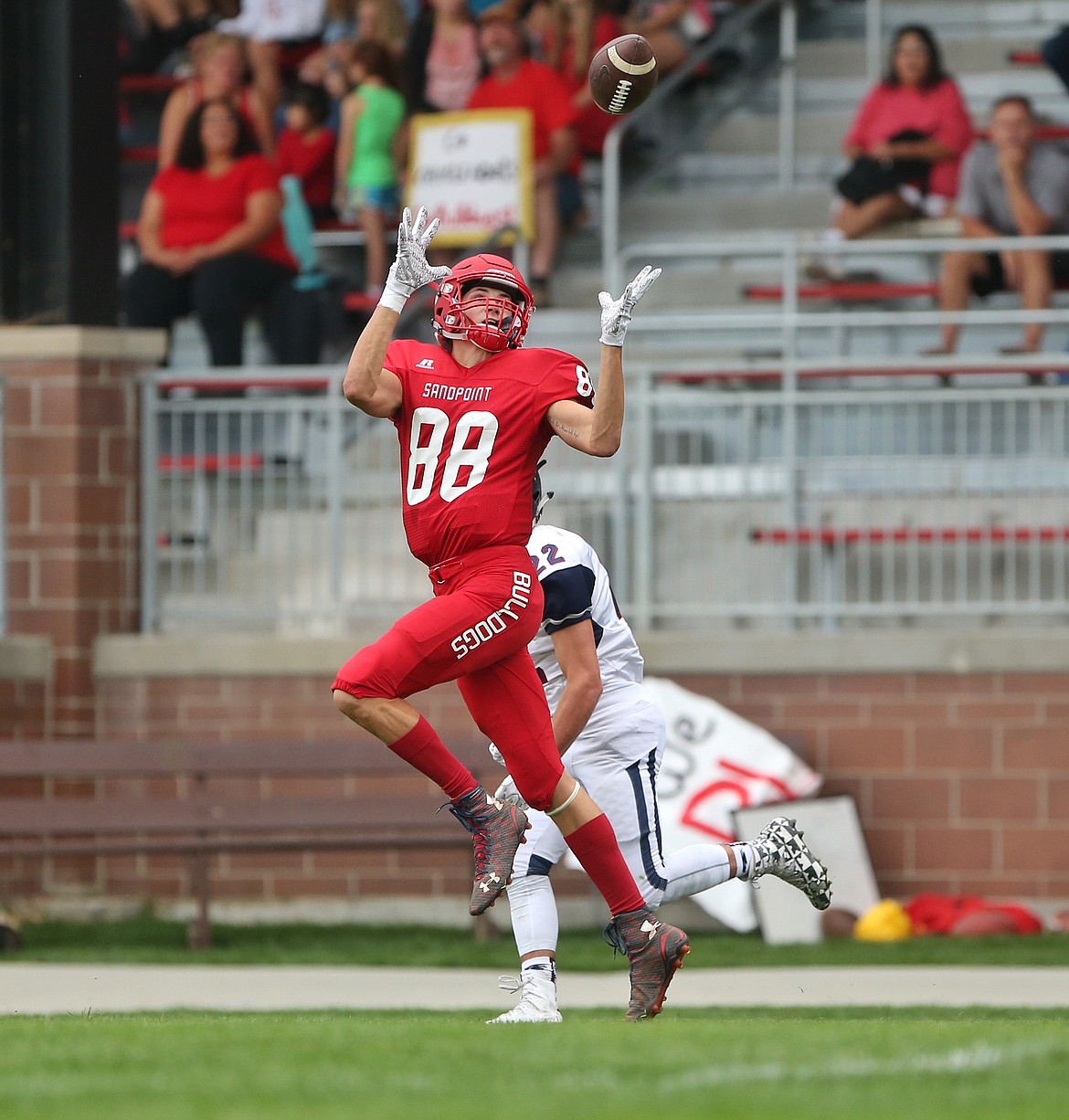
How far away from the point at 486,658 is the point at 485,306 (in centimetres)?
112

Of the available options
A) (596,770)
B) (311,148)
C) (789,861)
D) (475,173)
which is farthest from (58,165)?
(789,861)

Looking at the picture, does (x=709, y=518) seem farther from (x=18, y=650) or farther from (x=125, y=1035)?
(x=125, y=1035)

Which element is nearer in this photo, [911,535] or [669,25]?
[911,535]

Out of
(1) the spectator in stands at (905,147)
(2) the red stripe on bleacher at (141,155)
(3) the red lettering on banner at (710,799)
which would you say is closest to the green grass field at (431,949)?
(3) the red lettering on banner at (710,799)

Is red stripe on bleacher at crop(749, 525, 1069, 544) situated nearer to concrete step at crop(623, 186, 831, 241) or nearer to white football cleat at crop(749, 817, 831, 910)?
white football cleat at crop(749, 817, 831, 910)

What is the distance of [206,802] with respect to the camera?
11.3 metres

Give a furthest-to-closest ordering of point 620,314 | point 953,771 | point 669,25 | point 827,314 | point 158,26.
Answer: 1. point 158,26
2. point 669,25
3. point 827,314
4. point 953,771
5. point 620,314

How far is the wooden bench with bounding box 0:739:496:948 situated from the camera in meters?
11.0

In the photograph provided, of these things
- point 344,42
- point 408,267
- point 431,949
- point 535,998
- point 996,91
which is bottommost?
point 431,949

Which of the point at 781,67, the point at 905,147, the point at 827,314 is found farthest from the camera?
the point at 781,67

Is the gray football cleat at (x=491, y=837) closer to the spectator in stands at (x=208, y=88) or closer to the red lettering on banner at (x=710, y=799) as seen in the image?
the red lettering on banner at (x=710, y=799)

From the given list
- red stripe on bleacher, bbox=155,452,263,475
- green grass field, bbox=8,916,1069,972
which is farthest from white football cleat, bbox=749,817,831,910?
red stripe on bleacher, bbox=155,452,263,475

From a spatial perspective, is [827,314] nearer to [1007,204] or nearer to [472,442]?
[1007,204]

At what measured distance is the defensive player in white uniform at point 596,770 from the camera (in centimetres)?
729
